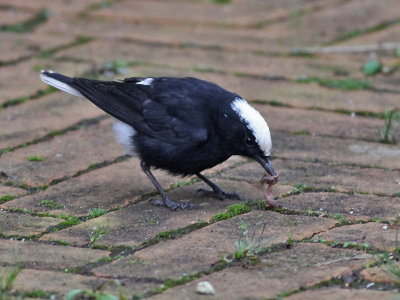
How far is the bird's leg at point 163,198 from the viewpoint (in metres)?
4.32

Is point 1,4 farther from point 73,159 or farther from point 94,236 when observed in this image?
point 94,236

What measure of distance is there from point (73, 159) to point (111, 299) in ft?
7.32

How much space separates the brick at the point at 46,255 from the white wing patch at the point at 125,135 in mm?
1145

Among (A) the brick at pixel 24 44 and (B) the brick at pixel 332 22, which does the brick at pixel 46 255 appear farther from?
(B) the brick at pixel 332 22

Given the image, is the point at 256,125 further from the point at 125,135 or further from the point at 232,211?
the point at 125,135

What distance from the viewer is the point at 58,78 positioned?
4.95 meters

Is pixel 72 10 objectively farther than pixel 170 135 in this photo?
Yes

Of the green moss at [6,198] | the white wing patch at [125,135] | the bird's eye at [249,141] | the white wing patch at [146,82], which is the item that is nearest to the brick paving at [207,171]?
the green moss at [6,198]

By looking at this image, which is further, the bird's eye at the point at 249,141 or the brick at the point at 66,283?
the bird's eye at the point at 249,141

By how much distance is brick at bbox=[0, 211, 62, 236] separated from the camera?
12.7 feet

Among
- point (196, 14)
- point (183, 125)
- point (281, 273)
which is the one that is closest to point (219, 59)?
point (196, 14)

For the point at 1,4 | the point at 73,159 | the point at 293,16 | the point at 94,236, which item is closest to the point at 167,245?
the point at 94,236

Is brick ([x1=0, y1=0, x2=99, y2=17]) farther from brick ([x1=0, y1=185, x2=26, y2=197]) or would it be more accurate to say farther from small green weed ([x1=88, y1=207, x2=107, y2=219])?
small green weed ([x1=88, y1=207, x2=107, y2=219])

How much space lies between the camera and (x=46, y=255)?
11.6 feet
